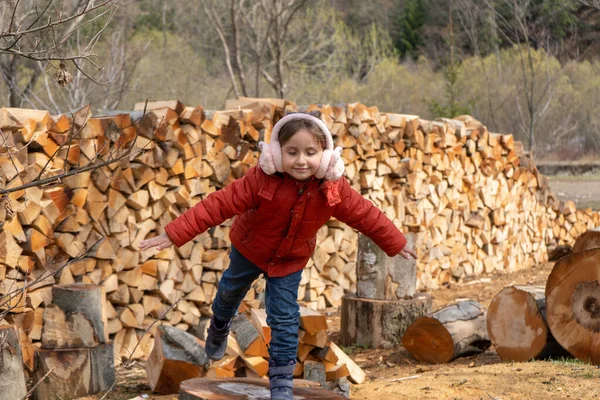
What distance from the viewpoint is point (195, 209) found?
3.20m

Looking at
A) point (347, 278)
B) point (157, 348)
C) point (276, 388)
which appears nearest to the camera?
point (276, 388)

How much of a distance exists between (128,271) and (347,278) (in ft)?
8.41

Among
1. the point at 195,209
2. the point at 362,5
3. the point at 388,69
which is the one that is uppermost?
the point at 362,5

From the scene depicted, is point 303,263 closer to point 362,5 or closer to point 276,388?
point 276,388

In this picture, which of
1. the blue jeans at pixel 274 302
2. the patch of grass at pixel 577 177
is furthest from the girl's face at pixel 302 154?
the patch of grass at pixel 577 177

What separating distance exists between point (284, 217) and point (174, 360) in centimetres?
111

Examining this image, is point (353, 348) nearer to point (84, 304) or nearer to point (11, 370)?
point (84, 304)

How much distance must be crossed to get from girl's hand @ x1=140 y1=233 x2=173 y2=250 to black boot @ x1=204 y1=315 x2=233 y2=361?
0.68 meters

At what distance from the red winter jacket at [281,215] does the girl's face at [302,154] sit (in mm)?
102

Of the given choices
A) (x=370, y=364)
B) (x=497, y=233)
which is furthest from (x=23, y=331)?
(x=497, y=233)

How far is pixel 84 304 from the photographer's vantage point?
4.05 meters

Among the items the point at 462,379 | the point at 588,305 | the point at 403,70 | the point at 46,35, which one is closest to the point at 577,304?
the point at 588,305

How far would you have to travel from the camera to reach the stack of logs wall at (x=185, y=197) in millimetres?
4461

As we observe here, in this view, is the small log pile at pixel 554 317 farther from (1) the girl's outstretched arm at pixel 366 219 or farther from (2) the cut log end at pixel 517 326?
(1) the girl's outstretched arm at pixel 366 219
